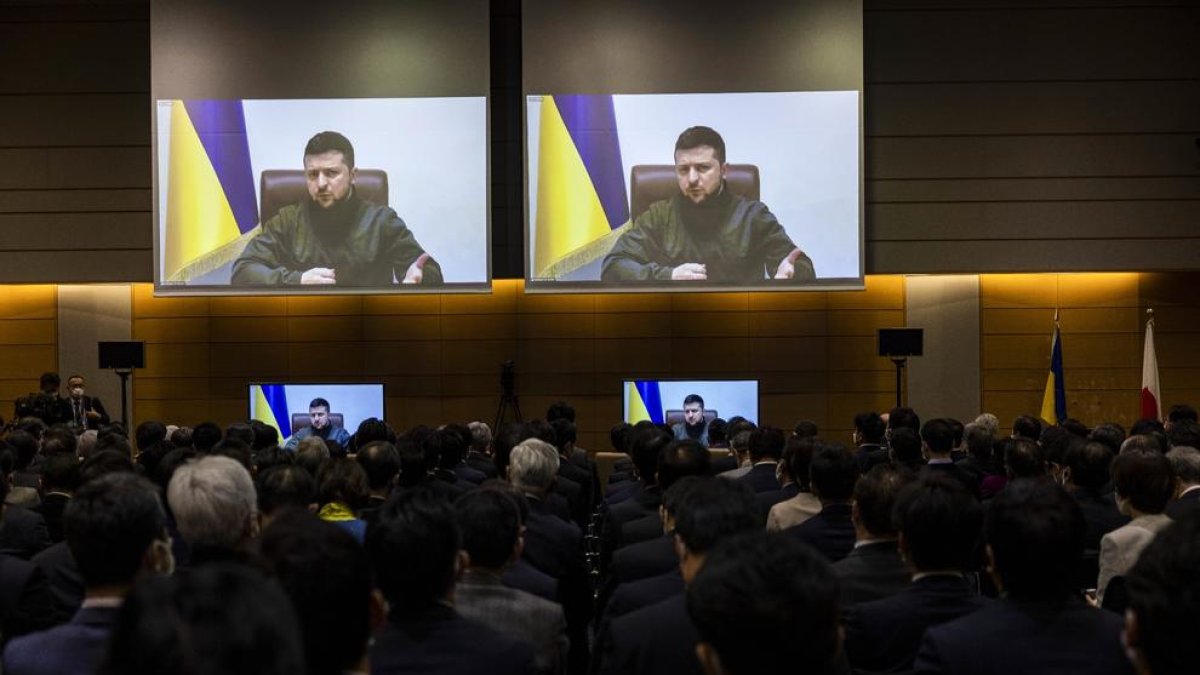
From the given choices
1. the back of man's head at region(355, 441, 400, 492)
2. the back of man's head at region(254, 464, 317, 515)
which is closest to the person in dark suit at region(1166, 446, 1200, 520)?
the back of man's head at region(355, 441, 400, 492)

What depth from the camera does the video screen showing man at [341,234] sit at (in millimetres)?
13227

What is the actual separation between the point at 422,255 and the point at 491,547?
1010cm

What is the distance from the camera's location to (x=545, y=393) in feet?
48.0

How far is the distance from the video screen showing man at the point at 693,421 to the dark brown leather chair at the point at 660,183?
6.90 ft

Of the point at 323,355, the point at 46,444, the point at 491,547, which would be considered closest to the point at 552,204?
the point at 323,355

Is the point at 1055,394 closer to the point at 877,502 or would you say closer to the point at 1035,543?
the point at 877,502

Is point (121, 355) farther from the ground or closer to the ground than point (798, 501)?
farther from the ground

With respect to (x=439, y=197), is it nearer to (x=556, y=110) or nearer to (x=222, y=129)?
(x=556, y=110)

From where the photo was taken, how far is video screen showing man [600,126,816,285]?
13.2 metres

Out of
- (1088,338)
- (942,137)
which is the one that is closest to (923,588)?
(942,137)

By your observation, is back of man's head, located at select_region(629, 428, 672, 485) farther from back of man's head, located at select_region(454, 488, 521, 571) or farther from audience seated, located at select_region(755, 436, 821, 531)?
back of man's head, located at select_region(454, 488, 521, 571)

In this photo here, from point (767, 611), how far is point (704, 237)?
11487 mm

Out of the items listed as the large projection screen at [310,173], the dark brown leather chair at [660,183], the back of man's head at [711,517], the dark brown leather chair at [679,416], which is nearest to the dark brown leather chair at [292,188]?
the large projection screen at [310,173]

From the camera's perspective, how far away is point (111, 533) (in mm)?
2629
